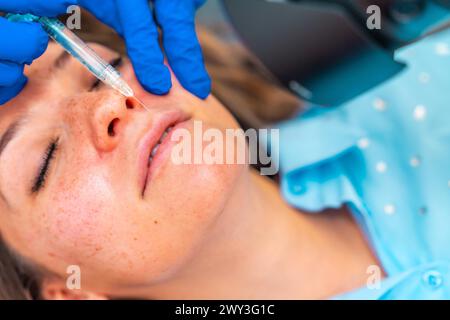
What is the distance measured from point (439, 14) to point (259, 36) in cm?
39

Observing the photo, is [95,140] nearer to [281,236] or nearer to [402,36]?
[281,236]

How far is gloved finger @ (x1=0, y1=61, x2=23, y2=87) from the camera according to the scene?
100cm

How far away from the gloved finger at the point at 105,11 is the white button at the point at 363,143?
60cm

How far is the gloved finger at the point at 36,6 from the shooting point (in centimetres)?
102

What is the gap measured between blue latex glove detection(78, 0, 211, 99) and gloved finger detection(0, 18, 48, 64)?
0.18 m

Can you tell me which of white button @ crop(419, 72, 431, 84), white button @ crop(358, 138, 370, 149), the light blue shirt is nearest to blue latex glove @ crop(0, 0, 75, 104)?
the light blue shirt

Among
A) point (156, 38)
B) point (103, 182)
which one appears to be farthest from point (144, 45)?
point (103, 182)

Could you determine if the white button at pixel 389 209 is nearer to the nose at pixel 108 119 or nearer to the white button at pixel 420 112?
the white button at pixel 420 112

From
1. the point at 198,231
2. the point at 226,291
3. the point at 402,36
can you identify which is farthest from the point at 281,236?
the point at 402,36

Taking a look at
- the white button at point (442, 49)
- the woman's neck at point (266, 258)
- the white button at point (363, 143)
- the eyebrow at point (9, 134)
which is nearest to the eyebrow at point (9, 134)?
the eyebrow at point (9, 134)

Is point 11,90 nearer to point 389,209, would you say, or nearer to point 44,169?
point 44,169

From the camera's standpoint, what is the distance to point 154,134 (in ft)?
3.29

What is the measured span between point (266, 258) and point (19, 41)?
64 centimetres
